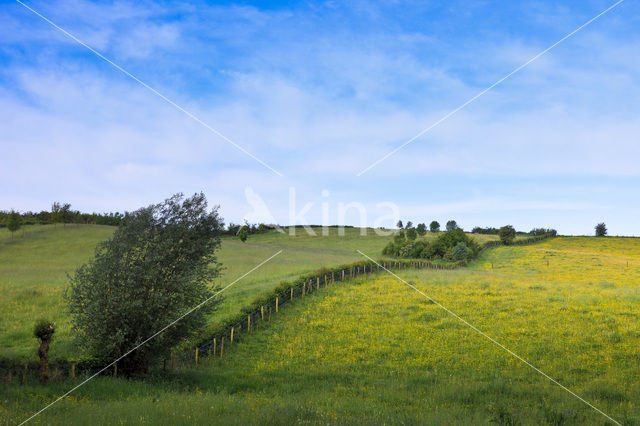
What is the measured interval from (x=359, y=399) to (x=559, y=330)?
63.1 feet

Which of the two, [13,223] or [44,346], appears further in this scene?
[13,223]

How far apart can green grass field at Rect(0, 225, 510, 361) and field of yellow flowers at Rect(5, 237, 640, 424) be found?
6411 mm

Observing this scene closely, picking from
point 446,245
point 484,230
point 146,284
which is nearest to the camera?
point 146,284

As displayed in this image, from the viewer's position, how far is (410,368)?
2255cm

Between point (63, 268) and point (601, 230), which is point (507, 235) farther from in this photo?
point (63, 268)

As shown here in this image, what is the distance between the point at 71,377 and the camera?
18.7m

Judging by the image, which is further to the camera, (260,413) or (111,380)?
(111,380)

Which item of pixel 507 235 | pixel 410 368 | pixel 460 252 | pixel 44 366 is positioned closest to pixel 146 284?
pixel 44 366

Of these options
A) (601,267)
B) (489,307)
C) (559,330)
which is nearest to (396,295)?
(489,307)

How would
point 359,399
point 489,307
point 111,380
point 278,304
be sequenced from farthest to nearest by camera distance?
point 278,304 → point 489,307 → point 111,380 → point 359,399

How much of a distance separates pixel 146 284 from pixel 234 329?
417 inches

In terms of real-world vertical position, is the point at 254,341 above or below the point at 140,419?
below

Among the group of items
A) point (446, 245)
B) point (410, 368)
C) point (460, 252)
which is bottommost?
point (410, 368)

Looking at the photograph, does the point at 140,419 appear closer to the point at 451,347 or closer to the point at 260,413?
the point at 260,413
